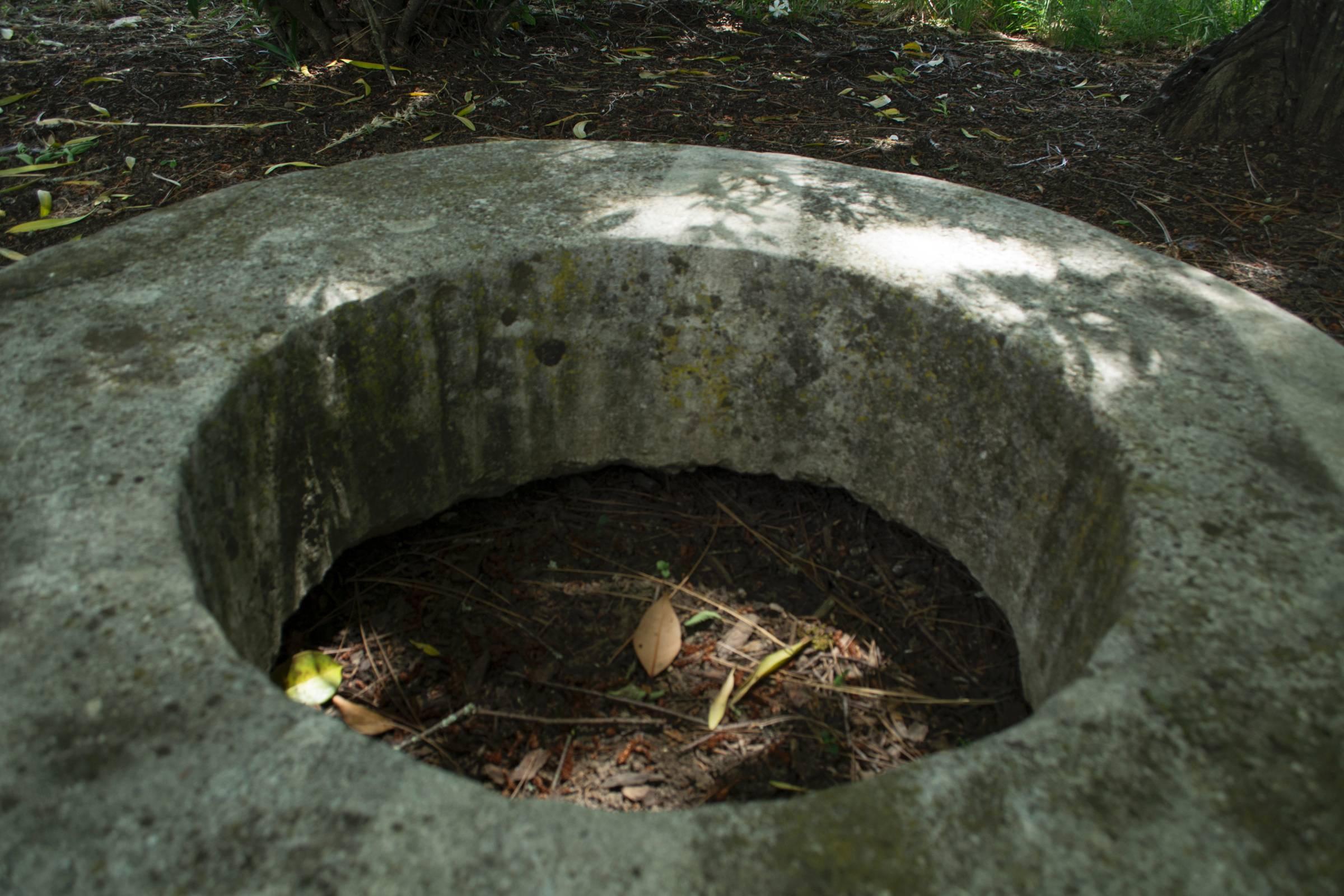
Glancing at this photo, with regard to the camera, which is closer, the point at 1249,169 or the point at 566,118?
the point at 1249,169

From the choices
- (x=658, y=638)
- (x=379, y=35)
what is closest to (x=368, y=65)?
(x=379, y=35)

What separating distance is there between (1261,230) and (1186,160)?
0.68m

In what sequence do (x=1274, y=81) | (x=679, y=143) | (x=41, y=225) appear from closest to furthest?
(x=41, y=225) < (x=1274, y=81) < (x=679, y=143)

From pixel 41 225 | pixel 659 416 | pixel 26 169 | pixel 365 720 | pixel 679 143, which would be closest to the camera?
pixel 365 720

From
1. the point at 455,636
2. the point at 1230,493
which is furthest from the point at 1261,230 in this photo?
the point at 455,636

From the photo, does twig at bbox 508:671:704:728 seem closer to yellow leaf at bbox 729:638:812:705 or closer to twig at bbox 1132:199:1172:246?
yellow leaf at bbox 729:638:812:705

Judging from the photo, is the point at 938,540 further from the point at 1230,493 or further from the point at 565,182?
the point at 565,182

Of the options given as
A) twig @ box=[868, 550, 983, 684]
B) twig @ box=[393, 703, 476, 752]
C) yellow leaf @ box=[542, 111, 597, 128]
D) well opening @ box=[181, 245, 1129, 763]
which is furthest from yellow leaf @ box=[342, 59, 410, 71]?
twig @ box=[393, 703, 476, 752]

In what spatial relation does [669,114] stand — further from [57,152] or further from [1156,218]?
[57,152]

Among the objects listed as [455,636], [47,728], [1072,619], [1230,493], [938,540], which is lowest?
[455,636]

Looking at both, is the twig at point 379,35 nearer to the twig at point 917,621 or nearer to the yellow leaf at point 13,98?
the yellow leaf at point 13,98

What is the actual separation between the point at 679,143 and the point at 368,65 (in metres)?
1.50

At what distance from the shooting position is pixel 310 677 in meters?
2.19

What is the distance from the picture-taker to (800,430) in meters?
2.60
